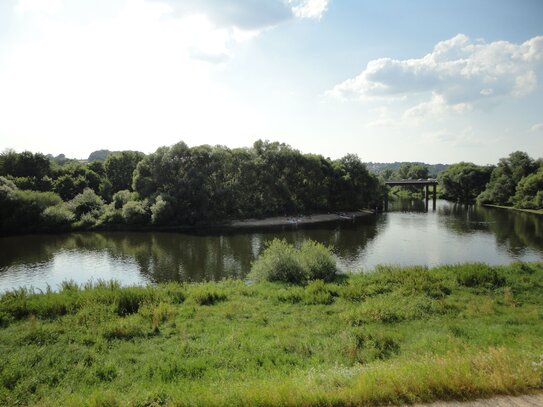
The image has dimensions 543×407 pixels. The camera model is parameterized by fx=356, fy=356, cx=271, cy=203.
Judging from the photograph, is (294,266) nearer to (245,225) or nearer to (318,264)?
(318,264)

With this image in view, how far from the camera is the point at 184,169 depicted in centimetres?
6056

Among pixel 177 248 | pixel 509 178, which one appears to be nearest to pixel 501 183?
pixel 509 178

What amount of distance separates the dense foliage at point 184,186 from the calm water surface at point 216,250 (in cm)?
534

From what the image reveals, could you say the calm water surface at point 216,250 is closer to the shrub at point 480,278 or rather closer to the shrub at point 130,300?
the shrub at point 480,278

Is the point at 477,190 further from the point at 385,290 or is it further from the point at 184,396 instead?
the point at 184,396

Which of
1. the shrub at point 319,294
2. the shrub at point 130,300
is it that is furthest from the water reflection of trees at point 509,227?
the shrub at point 130,300

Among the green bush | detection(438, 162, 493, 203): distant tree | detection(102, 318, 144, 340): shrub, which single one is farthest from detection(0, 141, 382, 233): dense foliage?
detection(102, 318, 144, 340): shrub

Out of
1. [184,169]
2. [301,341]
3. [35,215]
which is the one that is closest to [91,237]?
[35,215]

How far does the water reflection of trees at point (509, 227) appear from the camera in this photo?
4341cm

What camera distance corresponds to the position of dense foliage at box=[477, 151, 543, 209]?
81.2 m

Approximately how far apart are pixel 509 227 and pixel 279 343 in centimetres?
6023

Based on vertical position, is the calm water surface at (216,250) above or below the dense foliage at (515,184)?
below

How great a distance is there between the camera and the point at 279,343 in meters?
11.3

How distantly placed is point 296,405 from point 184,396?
2461 millimetres
